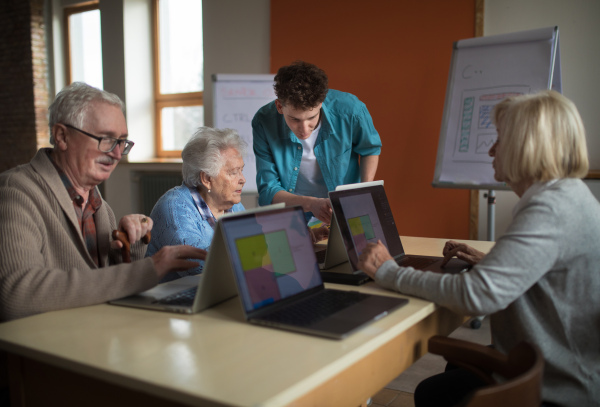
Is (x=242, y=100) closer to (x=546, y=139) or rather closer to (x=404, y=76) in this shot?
(x=404, y=76)

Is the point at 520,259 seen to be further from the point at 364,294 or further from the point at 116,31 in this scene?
the point at 116,31

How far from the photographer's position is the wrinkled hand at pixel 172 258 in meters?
1.52

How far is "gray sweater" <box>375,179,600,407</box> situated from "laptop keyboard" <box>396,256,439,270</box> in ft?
1.61

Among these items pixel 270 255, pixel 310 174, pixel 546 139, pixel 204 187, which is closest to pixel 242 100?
pixel 310 174

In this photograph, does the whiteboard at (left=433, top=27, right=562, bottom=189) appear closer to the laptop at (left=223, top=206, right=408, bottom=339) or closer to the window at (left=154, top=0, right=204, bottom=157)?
the laptop at (left=223, top=206, right=408, bottom=339)

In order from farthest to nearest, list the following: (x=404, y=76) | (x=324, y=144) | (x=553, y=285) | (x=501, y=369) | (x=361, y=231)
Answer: (x=404, y=76) → (x=324, y=144) → (x=361, y=231) → (x=553, y=285) → (x=501, y=369)

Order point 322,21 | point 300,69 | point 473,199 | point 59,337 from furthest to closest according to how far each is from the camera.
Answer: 1. point 322,21
2. point 473,199
3. point 300,69
4. point 59,337

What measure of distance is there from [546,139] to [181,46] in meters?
5.31

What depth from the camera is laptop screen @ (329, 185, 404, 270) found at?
1708 millimetres

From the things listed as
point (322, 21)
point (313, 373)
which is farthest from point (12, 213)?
point (322, 21)

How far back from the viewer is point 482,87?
3.37m

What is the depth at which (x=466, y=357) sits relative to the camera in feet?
4.19

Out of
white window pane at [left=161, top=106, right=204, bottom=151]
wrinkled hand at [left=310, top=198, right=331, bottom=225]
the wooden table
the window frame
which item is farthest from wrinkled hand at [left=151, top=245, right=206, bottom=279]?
the window frame

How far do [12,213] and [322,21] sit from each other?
3.83m
